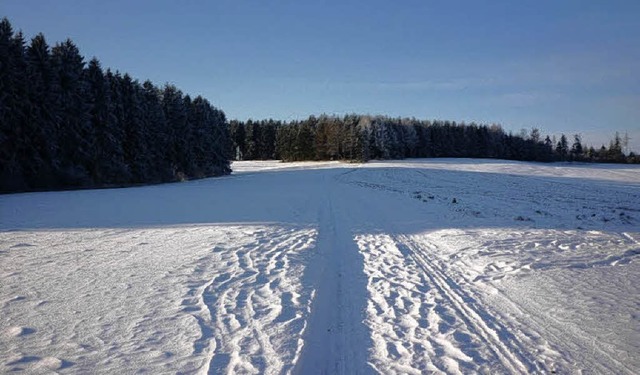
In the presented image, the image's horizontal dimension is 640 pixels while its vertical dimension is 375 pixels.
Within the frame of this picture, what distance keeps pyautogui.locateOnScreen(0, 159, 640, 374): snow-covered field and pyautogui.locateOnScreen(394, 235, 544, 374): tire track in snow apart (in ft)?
0.08

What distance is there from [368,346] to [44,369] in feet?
11.7

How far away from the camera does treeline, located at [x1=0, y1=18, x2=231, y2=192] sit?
2600 cm

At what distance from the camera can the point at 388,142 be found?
85.6 meters

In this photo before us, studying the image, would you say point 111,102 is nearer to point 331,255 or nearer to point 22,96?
point 22,96

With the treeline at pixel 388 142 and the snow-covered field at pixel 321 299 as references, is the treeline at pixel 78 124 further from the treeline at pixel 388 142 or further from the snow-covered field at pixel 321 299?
the treeline at pixel 388 142

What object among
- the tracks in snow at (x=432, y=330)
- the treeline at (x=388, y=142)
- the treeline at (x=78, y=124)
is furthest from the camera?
the treeline at (x=388, y=142)

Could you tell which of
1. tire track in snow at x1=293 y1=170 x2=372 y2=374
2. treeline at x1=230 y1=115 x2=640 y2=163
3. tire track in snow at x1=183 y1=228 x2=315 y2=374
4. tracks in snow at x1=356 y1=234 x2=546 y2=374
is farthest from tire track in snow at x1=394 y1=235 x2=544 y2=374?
treeline at x1=230 y1=115 x2=640 y2=163

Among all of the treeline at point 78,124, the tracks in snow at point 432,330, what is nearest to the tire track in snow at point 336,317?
the tracks in snow at point 432,330

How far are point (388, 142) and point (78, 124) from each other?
65.5 meters

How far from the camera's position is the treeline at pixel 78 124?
2600 centimetres

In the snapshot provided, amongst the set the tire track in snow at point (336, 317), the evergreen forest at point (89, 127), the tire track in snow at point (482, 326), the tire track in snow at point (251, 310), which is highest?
the evergreen forest at point (89, 127)

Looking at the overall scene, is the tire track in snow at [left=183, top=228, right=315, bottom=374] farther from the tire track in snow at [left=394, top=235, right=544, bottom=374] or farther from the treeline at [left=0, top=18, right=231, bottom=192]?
the treeline at [left=0, top=18, right=231, bottom=192]

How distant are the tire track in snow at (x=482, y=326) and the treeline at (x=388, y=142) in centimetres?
7403

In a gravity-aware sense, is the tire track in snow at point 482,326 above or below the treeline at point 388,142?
below
